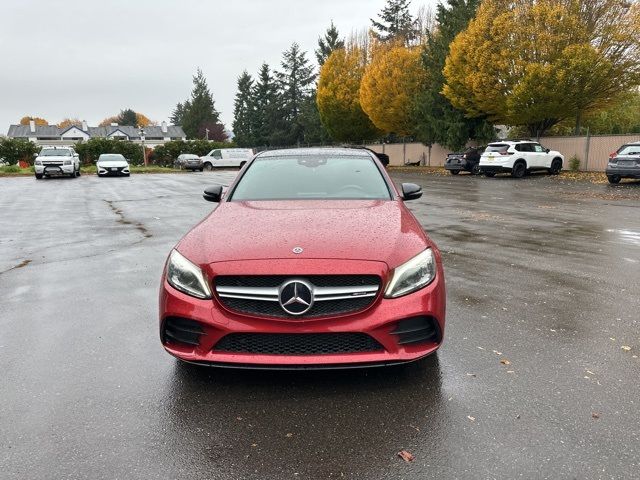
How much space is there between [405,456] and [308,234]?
1.48 m

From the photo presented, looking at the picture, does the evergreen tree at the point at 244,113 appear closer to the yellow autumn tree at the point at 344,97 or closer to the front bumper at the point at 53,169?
the yellow autumn tree at the point at 344,97

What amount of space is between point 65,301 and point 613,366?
4.96 meters

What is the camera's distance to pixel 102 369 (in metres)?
3.53

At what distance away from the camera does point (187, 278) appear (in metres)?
3.15

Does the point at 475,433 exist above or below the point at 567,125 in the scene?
below

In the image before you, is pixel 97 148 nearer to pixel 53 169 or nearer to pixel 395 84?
pixel 53 169

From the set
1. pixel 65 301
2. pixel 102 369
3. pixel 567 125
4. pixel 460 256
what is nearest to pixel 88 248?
pixel 65 301

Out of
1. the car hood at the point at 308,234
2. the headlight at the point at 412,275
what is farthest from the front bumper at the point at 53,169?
the headlight at the point at 412,275

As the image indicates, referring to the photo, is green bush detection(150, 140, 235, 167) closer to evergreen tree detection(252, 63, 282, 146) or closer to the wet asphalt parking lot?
evergreen tree detection(252, 63, 282, 146)

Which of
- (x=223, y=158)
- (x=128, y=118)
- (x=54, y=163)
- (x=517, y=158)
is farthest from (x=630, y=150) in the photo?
(x=128, y=118)

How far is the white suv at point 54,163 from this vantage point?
28.0 metres

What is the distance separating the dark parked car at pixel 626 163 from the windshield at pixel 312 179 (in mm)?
17616

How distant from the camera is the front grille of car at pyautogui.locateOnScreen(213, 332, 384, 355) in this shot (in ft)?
9.67

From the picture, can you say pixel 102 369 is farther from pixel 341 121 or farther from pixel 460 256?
pixel 341 121
